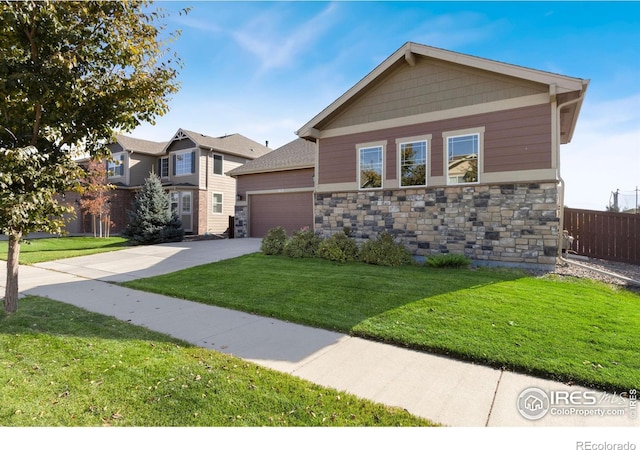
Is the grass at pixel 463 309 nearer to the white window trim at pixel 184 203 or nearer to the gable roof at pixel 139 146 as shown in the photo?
the white window trim at pixel 184 203

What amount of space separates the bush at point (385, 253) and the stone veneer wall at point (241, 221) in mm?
9227

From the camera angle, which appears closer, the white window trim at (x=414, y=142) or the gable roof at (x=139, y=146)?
the white window trim at (x=414, y=142)

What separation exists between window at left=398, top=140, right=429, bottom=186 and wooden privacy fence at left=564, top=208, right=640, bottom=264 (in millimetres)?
5744

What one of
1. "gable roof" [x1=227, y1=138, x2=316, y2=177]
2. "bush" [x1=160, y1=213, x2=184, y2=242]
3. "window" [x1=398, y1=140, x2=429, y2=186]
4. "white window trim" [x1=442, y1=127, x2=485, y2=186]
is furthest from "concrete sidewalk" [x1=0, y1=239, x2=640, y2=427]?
"gable roof" [x1=227, y1=138, x2=316, y2=177]

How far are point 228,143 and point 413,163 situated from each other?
16086 mm

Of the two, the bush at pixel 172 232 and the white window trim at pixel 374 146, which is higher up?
the white window trim at pixel 374 146

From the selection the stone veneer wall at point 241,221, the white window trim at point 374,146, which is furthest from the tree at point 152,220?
the white window trim at point 374,146

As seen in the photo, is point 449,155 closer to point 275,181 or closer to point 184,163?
point 275,181

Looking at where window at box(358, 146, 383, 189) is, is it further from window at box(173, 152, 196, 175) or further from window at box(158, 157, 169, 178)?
window at box(158, 157, 169, 178)

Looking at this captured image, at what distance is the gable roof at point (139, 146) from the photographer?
72.3ft

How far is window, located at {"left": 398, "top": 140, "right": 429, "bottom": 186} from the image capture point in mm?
9977

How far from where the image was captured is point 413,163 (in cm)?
1016

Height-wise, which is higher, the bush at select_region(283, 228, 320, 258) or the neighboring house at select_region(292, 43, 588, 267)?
the neighboring house at select_region(292, 43, 588, 267)
